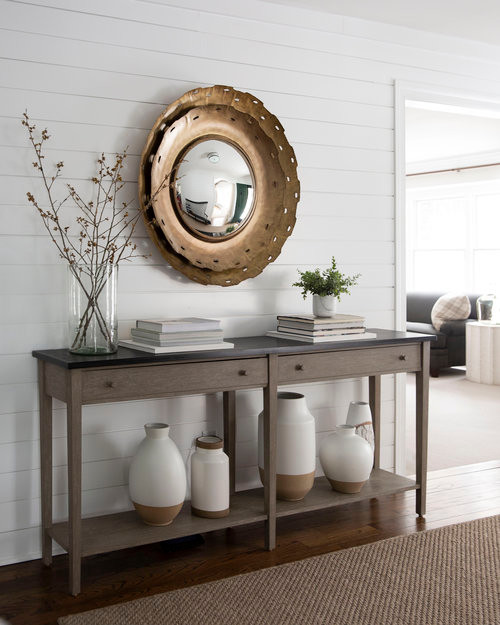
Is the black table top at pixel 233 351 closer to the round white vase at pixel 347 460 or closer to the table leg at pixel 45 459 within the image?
the table leg at pixel 45 459

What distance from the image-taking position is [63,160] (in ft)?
9.03

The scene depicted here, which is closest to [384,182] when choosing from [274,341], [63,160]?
[274,341]

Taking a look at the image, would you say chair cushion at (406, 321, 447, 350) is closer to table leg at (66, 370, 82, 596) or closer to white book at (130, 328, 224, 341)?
white book at (130, 328, 224, 341)

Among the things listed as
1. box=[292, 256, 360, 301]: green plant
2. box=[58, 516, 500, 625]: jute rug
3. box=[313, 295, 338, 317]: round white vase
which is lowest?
box=[58, 516, 500, 625]: jute rug

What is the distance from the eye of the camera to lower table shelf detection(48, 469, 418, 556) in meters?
2.54

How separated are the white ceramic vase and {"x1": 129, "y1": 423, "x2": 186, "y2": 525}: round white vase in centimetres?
91

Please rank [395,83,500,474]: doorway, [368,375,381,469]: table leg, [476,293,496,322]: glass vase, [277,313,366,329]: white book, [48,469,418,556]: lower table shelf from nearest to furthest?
[48,469,418,556]: lower table shelf → [277,313,366,329]: white book → [368,375,381,469]: table leg → [395,83,500,474]: doorway → [476,293,496,322]: glass vase

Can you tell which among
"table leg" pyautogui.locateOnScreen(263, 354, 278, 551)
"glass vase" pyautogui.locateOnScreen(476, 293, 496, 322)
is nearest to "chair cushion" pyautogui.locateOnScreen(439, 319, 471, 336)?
"glass vase" pyautogui.locateOnScreen(476, 293, 496, 322)

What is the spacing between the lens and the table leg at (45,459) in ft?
8.77

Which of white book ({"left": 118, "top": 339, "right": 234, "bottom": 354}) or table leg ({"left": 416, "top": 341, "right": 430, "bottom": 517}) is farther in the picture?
table leg ({"left": 416, "top": 341, "right": 430, "bottom": 517})

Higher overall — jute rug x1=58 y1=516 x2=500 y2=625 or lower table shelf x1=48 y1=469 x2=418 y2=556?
lower table shelf x1=48 y1=469 x2=418 y2=556

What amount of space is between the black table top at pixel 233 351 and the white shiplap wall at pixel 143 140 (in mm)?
211

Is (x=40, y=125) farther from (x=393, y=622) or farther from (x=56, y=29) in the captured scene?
(x=393, y=622)

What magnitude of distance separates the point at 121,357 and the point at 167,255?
0.62 m
